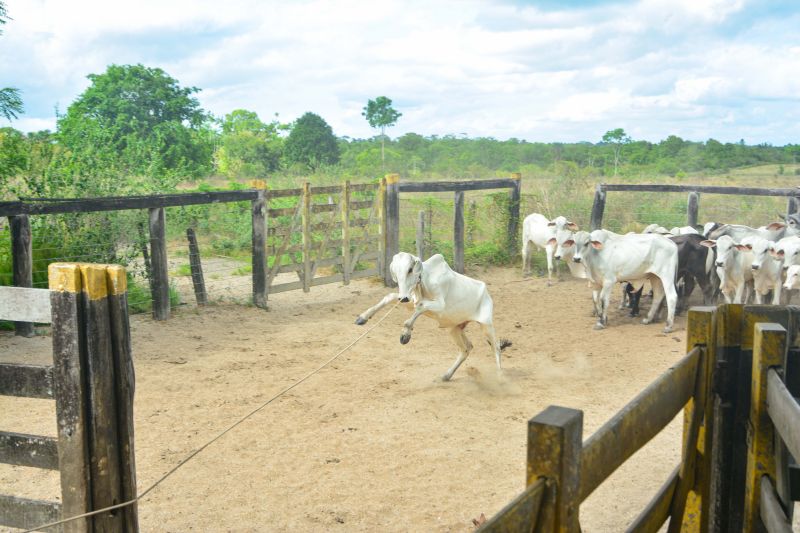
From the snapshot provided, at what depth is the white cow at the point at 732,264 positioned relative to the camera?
1223 cm

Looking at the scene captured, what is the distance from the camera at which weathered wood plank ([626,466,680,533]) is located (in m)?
2.82

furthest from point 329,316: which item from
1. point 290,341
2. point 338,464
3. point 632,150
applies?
point 632,150

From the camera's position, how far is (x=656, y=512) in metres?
2.97

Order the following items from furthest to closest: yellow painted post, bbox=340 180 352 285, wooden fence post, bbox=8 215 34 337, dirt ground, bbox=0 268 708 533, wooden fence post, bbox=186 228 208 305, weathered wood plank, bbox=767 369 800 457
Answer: yellow painted post, bbox=340 180 352 285
wooden fence post, bbox=186 228 208 305
wooden fence post, bbox=8 215 34 337
dirt ground, bbox=0 268 708 533
weathered wood plank, bbox=767 369 800 457

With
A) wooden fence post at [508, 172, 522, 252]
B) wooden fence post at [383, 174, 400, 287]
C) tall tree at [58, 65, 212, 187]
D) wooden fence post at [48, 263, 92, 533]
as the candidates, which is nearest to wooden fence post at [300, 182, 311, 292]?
wooden fence post at [383, 174, 400, 287]

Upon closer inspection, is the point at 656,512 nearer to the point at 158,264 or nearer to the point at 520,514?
the point at 520,514

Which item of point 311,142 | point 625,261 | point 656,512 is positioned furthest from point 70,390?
point 311,142

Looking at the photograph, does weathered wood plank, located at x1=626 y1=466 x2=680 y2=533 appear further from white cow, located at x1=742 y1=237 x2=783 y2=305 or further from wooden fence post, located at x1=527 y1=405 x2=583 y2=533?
white cow, located at x1=742 y1=237 x2=783 y2=305

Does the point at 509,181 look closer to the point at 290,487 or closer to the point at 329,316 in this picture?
the point at 329,316

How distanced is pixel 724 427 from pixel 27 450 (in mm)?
2842

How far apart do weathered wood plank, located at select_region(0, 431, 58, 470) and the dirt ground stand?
2.33m

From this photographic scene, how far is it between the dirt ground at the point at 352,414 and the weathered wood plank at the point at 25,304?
2.70 meters

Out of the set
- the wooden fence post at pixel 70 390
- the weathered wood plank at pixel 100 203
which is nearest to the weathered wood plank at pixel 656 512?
the wooden fence post at pixel 70 390

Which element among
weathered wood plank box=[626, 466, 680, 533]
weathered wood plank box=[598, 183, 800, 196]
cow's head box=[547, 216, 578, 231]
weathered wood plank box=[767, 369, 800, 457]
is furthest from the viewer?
weathered wood plank box=[598, 183, 800, 196]
